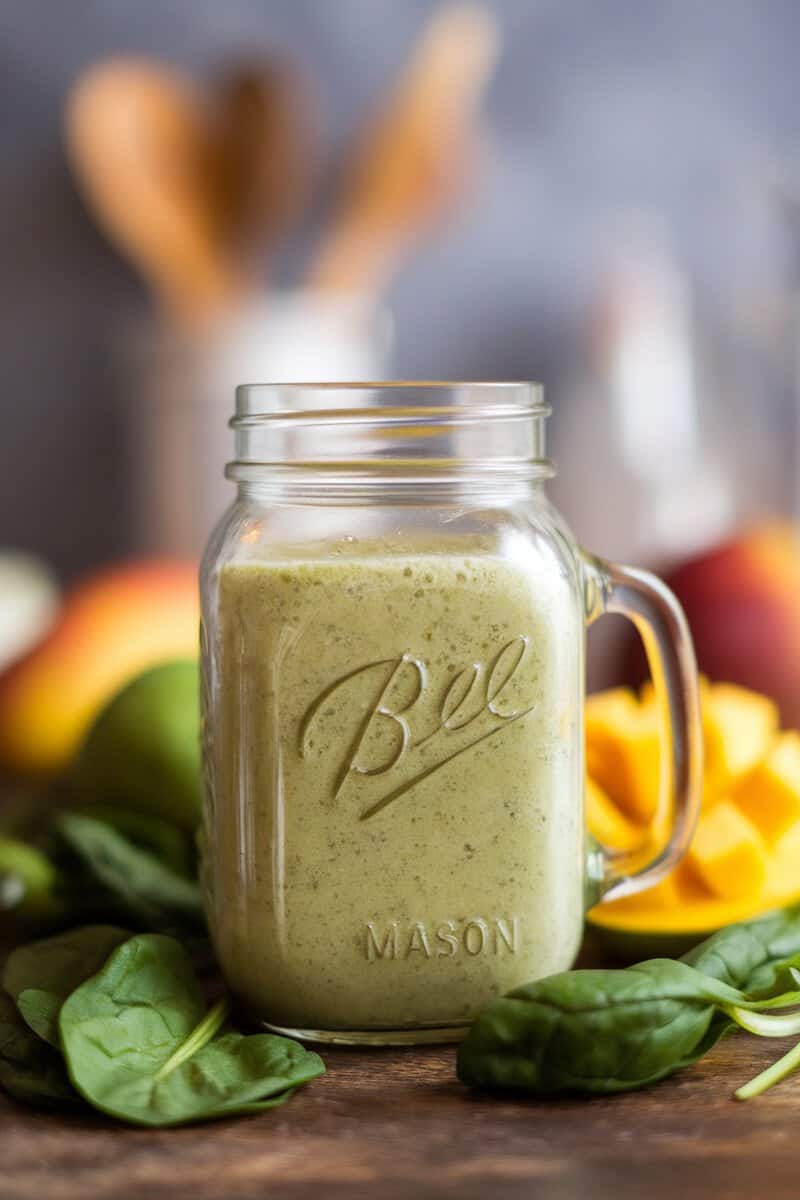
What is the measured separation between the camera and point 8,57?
2.21 metres

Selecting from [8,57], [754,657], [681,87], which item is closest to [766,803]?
[754,657]

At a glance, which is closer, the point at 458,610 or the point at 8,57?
the point at 458,610

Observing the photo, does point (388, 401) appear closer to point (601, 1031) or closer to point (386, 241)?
point (601, 1031)

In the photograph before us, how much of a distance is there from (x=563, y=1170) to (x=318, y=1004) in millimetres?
183

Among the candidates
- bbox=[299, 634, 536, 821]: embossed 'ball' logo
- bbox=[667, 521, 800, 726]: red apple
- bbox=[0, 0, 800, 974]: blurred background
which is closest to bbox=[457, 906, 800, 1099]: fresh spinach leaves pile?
bbox=[299, 634, 536, 821]: embossed 'ball' logo

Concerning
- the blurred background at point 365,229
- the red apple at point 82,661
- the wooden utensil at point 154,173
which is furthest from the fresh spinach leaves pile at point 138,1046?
the wooden utensil at point 154,173

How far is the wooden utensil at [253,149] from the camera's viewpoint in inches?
85.2

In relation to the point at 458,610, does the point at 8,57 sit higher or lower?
higher

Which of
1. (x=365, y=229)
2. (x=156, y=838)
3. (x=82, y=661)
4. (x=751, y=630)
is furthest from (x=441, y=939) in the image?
(x=365, y=229)

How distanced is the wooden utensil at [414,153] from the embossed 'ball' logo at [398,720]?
153cm

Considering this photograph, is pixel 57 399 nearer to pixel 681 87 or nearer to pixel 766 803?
pixel 681 87

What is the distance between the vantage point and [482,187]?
2.23 meters

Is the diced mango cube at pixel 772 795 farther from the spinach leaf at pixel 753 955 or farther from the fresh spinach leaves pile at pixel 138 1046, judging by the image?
the fresh spinach leaves pile at pixel 138 1046

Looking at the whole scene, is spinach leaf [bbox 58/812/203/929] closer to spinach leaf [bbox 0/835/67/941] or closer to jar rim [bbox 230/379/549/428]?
spinach leaf [bbox 0/835/67/941]
